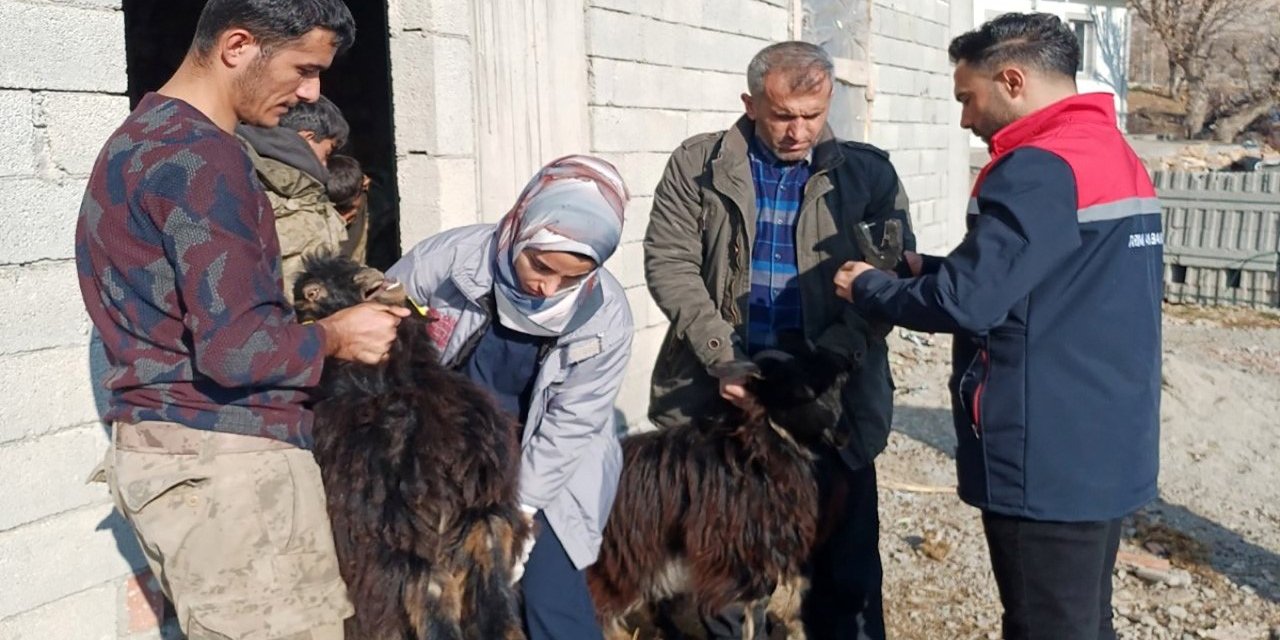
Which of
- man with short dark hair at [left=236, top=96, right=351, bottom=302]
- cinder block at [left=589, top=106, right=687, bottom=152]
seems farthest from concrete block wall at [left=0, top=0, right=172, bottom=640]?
cinder block at [left=589, top=106, right=687, bottom=152]

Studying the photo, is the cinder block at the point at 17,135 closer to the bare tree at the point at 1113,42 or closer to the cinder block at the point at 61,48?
the cinder block at the point at 61,48

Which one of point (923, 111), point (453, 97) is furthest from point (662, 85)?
point (923, 111)

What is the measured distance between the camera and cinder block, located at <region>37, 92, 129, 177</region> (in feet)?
9.76

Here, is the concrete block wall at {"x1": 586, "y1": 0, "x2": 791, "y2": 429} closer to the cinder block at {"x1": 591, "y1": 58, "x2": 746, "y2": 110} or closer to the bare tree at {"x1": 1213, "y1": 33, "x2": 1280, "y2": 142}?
the cinder block at {"x1": 591, "y1": 58, "x2": 746, "y2": 110}

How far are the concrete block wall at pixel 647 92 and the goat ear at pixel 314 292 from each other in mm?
3067

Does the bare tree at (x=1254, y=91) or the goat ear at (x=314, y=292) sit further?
the bare tree at (x=1254, y=91)

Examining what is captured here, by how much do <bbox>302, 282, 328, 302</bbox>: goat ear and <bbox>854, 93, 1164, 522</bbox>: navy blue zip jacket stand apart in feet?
4.69

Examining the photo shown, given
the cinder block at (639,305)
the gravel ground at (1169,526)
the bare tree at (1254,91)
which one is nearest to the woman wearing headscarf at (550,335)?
the gravel ground at (1169,526)

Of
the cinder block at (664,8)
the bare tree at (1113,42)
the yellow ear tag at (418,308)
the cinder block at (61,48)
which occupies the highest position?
the bare tree at (1113,42)

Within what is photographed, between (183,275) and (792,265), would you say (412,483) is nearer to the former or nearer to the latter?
(183,275)

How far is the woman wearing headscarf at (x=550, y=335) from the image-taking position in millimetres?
2598

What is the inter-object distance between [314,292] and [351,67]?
6.68m

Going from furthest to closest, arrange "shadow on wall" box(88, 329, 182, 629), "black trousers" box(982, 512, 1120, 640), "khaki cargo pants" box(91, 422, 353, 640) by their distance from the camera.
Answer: "shadow on wall" box(88, 329, 182, 629) < "black trousers" box(982, 512, 1120, 640) < "khaki cargo pants" box(91, 422, 353, 640)

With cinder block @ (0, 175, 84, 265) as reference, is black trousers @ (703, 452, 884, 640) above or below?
below
